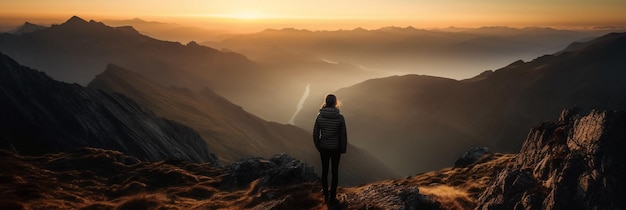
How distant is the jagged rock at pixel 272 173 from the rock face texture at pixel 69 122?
63479 millimetres

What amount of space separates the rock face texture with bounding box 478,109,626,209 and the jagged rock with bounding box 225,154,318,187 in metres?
16.5

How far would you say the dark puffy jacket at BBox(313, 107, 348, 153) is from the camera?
53.8 feet

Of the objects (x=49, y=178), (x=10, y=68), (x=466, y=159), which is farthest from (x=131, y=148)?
(x=466, y=159)

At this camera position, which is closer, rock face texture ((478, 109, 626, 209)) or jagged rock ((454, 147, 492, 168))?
rock face texture ((478, 109, 626, 209))

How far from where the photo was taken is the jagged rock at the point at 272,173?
107 feet

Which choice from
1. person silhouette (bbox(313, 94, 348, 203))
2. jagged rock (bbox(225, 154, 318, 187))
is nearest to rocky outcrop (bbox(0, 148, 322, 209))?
jagged rock (bbox(225, 154, 318, 187))

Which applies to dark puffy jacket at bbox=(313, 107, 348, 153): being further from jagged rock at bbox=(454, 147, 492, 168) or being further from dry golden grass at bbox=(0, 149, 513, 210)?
jagged rock at bbox=(454, 147, 492, 168)

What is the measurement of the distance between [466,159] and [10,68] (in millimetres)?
118374

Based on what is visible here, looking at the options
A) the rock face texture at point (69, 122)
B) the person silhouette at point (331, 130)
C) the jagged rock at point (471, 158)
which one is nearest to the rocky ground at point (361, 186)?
the jagged rock at point (471, 158)

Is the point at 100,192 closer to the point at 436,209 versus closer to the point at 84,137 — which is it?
the point at 436,209

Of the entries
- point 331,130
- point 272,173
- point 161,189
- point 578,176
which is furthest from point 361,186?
point 161,189

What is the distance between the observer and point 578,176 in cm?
1747

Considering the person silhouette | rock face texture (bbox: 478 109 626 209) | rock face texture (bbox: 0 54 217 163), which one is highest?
the person silhouette

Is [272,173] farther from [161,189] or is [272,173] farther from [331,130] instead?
[331,130]
